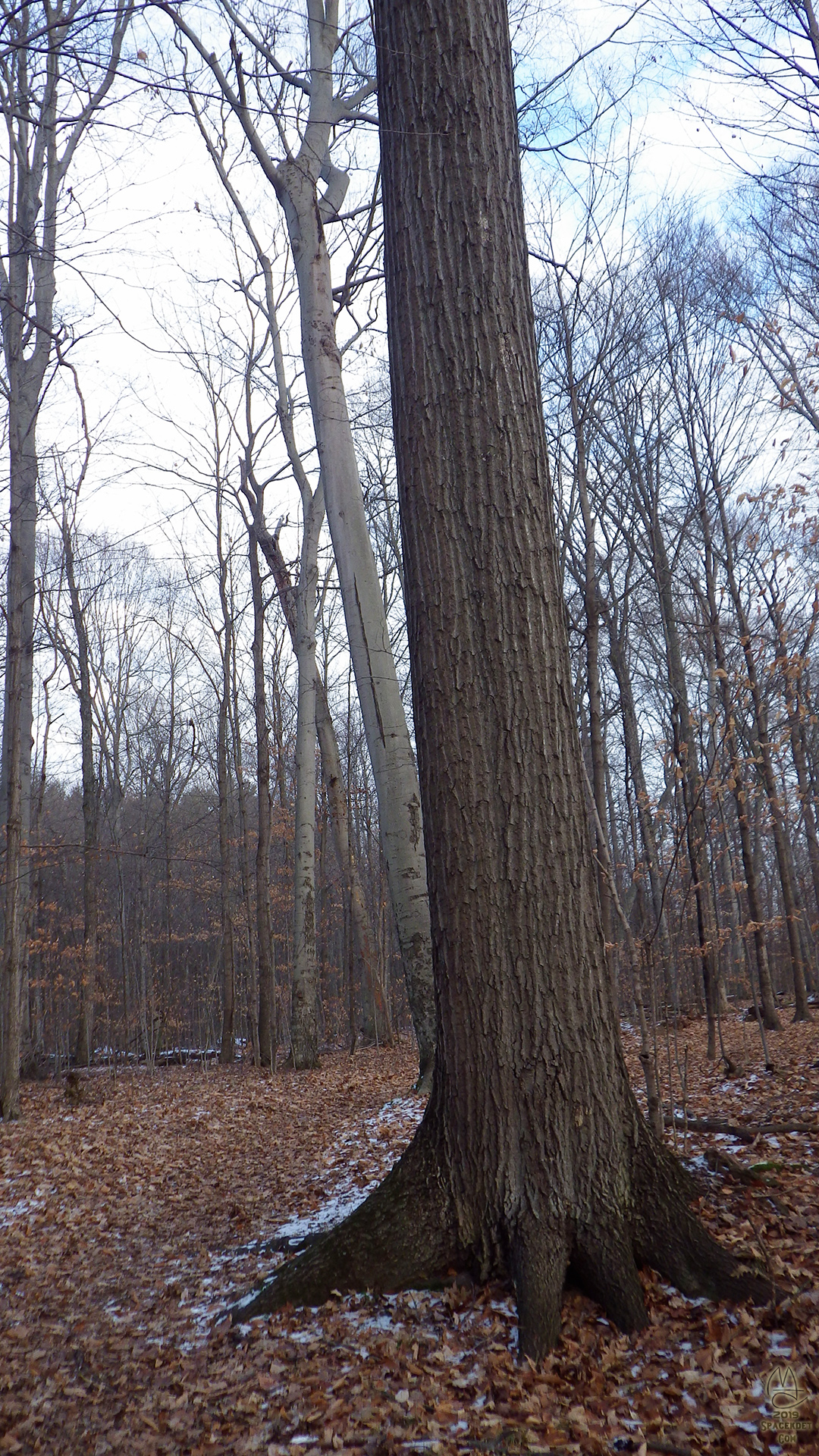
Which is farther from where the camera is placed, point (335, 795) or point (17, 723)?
point (335, 795)

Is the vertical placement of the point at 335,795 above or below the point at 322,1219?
above

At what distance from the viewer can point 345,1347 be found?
2.73 m

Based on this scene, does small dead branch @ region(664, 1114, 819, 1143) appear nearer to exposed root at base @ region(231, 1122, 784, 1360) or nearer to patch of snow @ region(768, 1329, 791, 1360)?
exposed root at base @ region(231, 1122, 784, 1360)

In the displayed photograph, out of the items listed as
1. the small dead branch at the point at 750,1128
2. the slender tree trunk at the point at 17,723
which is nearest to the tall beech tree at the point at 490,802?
the small dead branch at the point at 750,1128

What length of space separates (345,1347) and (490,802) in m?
1.87

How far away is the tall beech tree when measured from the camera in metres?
2.88

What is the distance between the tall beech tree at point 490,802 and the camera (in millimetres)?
2885

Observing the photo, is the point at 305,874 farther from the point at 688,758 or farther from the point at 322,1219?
the point at 322,1219

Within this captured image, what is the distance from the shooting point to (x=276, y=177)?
7238 mm

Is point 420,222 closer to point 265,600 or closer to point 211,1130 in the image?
point 211,1130

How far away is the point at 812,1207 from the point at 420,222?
4203 millimetres

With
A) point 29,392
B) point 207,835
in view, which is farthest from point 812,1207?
point 207,835

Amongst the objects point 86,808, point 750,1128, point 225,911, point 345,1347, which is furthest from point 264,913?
point 345,1347

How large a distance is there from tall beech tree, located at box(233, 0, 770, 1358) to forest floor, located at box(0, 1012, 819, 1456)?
0.14m
